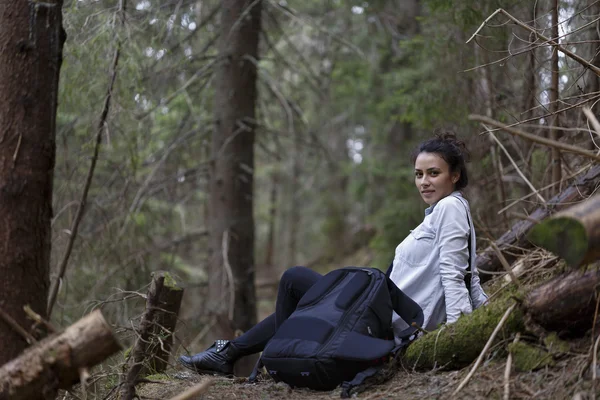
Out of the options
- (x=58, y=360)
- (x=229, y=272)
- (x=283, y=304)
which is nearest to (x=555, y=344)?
(x=283, y=304)

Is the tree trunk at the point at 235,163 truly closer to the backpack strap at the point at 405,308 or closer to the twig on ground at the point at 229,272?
the twig on ground at the point at 229,272

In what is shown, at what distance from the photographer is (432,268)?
13.6 ft

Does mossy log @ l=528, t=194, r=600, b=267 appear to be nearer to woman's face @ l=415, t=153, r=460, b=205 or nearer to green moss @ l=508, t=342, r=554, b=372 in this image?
green moss @ l=508, t=342, r=554, b=372

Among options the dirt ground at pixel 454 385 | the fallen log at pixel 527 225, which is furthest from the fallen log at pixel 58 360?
the fallen log at pixel 527 225

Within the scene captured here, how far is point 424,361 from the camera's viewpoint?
3.79 m

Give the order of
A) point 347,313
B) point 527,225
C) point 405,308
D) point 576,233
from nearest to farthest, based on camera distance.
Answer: point 576,233, point 347,313, point 405,308, point 527,225

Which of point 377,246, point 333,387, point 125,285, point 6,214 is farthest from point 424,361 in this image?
point 377,246

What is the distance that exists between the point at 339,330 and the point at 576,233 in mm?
1573

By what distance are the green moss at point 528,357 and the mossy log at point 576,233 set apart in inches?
30.3

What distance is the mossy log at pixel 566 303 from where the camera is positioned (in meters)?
3.09

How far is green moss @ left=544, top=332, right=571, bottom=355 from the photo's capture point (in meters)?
3.21

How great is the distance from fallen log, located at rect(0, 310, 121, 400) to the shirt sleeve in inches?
86.4

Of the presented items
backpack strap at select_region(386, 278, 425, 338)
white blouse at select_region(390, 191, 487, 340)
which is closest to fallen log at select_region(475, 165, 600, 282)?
white blouse at select_region(390, 191, 487, 340)

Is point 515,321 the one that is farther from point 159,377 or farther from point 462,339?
point 159,377
